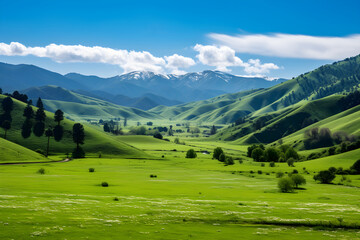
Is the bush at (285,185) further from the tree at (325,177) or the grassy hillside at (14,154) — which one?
the grassy hillside at (14,154)

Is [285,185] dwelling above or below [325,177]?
below

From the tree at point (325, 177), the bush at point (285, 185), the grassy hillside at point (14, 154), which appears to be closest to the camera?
the bush at point (285, 185)

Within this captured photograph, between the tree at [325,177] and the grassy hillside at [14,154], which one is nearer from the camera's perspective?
the tree at [325,177]

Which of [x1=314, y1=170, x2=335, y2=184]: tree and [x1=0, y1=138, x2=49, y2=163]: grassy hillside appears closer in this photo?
[x1=314, y1=170, x2=335, y2=184]: tree

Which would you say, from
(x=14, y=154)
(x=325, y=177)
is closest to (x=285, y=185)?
(x=325, y=177)

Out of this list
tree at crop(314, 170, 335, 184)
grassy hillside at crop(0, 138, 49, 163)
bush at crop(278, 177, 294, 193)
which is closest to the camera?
bush at crop(278, 177, 294, 193)

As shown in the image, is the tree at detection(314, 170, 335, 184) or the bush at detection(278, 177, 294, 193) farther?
the tree at detection(314, 170, 335, 184)

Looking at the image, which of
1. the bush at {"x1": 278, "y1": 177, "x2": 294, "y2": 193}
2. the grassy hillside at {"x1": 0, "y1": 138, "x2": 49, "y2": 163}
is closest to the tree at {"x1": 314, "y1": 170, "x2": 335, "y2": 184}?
the bush at {"x1": 278, "y1": 177, "x2": 294, "y2": 193}

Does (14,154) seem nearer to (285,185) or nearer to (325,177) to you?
(285,185)

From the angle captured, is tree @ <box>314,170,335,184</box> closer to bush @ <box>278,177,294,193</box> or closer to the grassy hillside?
bush @ <box>278,177,294,193</box>

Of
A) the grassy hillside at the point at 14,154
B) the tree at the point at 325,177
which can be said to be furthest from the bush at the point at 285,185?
the grassy hillside at the point at 14,154

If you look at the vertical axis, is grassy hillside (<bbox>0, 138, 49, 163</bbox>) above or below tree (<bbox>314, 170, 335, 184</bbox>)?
below

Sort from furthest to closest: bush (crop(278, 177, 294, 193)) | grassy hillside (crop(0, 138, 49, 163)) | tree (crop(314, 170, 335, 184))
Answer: grassy hillside (crop(0, 138, 49, 163)) → tree (crop(314, 170, 335, 184)) → bush (crop(278, 177, 294, 193))

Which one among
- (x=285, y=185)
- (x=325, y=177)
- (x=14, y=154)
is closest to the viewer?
(x=285, y=185)
